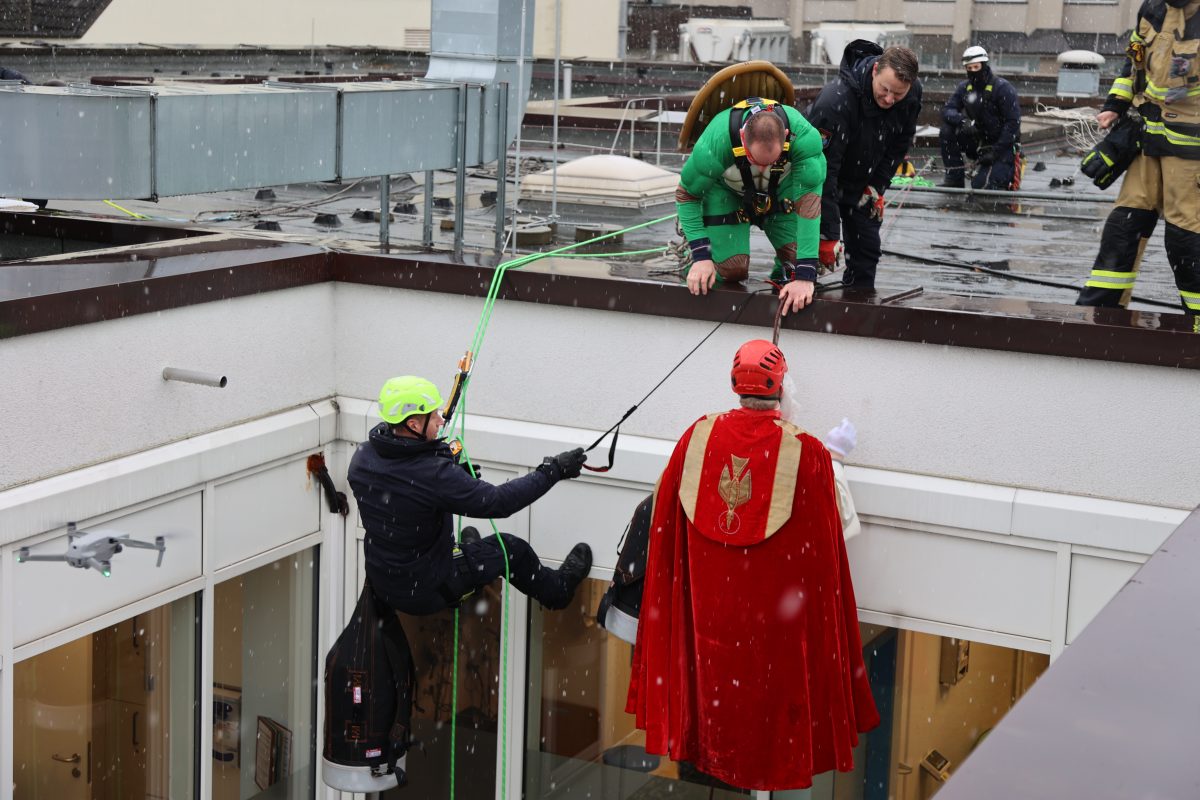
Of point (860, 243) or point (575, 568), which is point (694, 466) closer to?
point (575, 568)

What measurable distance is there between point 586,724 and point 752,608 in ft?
6.67

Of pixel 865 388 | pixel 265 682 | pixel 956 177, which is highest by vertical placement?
pixel 956 177

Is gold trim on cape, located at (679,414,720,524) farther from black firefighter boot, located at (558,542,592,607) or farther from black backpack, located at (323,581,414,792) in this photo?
black backpack, located at (323,581,414,792)

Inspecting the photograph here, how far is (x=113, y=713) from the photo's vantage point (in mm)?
7406

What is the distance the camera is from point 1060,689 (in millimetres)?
1994

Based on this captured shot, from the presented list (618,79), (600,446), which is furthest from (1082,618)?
(618,79)

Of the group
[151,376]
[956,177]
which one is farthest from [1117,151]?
[956,177]

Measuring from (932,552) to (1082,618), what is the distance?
68cm

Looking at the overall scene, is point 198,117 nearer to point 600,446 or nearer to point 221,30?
point 600,446

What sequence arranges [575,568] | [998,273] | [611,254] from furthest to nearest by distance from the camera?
[998,273]
[611,254]
[575,568]

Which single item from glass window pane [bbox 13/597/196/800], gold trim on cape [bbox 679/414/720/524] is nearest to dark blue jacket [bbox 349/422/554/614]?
gold trim on cape [bbox 679/414/720/524]

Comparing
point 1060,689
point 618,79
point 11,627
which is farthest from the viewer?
point 618,79

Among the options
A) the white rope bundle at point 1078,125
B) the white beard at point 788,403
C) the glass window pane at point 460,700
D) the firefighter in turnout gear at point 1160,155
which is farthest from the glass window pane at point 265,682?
the white rope bundle at point 1078,125

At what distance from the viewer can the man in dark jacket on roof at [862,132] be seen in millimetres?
7043
